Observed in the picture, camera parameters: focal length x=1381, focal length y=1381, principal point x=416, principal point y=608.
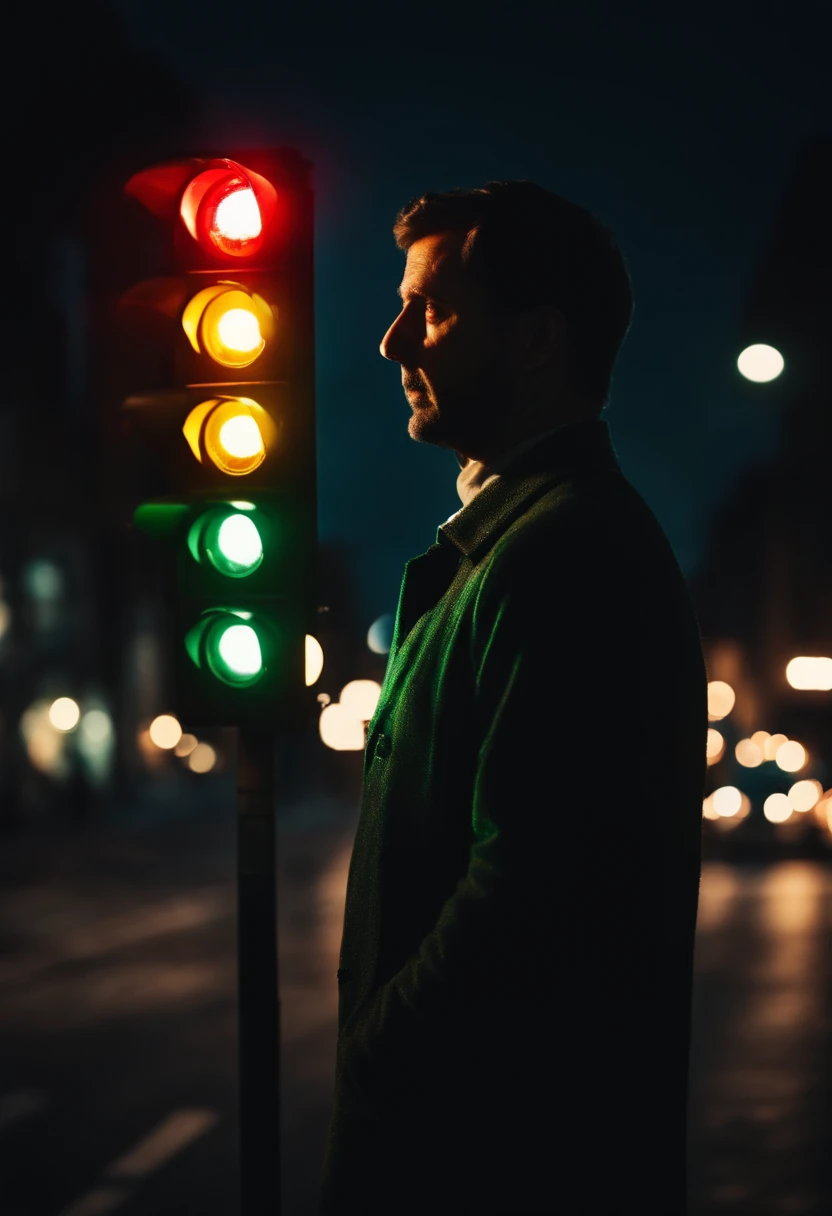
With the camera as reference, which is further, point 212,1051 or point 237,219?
point 212,1051

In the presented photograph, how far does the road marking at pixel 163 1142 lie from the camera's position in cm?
618

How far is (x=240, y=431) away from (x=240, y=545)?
279mm

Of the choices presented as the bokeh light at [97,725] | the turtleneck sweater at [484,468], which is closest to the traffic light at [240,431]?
the turtleneck sweater at [484,468]

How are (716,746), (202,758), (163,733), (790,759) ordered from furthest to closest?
(202,758), (163,733), (716,746), (790,759)

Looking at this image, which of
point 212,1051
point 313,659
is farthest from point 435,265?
point 212,1051

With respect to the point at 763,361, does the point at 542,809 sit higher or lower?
lower

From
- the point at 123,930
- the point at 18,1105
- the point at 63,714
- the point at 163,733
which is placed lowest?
the point at 163,733

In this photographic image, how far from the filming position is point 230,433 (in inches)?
134

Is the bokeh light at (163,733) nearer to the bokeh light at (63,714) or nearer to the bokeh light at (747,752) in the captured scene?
the bokeh light at (63,714)

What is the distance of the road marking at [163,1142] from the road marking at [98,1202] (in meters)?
0.22

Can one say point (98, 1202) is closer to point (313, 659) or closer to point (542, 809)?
point (313, 659)

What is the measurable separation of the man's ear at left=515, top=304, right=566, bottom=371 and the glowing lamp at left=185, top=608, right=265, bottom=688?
1.36 metres

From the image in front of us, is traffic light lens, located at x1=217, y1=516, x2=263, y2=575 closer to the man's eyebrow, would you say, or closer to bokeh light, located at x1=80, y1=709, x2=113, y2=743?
the man's eyebrow

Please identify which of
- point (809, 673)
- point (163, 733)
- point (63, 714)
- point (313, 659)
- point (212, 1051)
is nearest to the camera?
point (313, 659)
